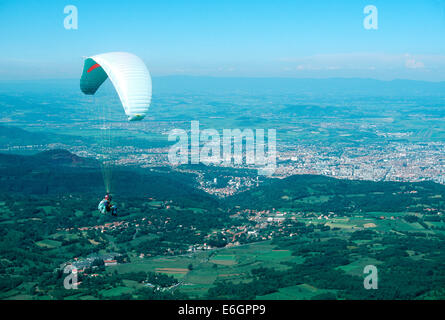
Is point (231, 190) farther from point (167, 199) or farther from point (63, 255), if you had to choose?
point (63, 255)

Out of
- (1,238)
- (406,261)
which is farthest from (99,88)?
(406,261)

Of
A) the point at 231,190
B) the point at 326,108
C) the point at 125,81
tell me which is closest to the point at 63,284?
the point at 125,81

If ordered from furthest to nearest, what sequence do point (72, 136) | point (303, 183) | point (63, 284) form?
point (72, 136)
point (303, 183)
point (63, 284)

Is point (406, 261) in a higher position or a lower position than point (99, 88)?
lower

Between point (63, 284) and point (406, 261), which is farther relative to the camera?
point (406, 261)

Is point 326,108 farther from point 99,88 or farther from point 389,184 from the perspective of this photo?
point 99,88

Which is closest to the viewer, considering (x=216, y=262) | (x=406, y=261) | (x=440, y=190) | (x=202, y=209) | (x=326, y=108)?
(x=406, y=261)
